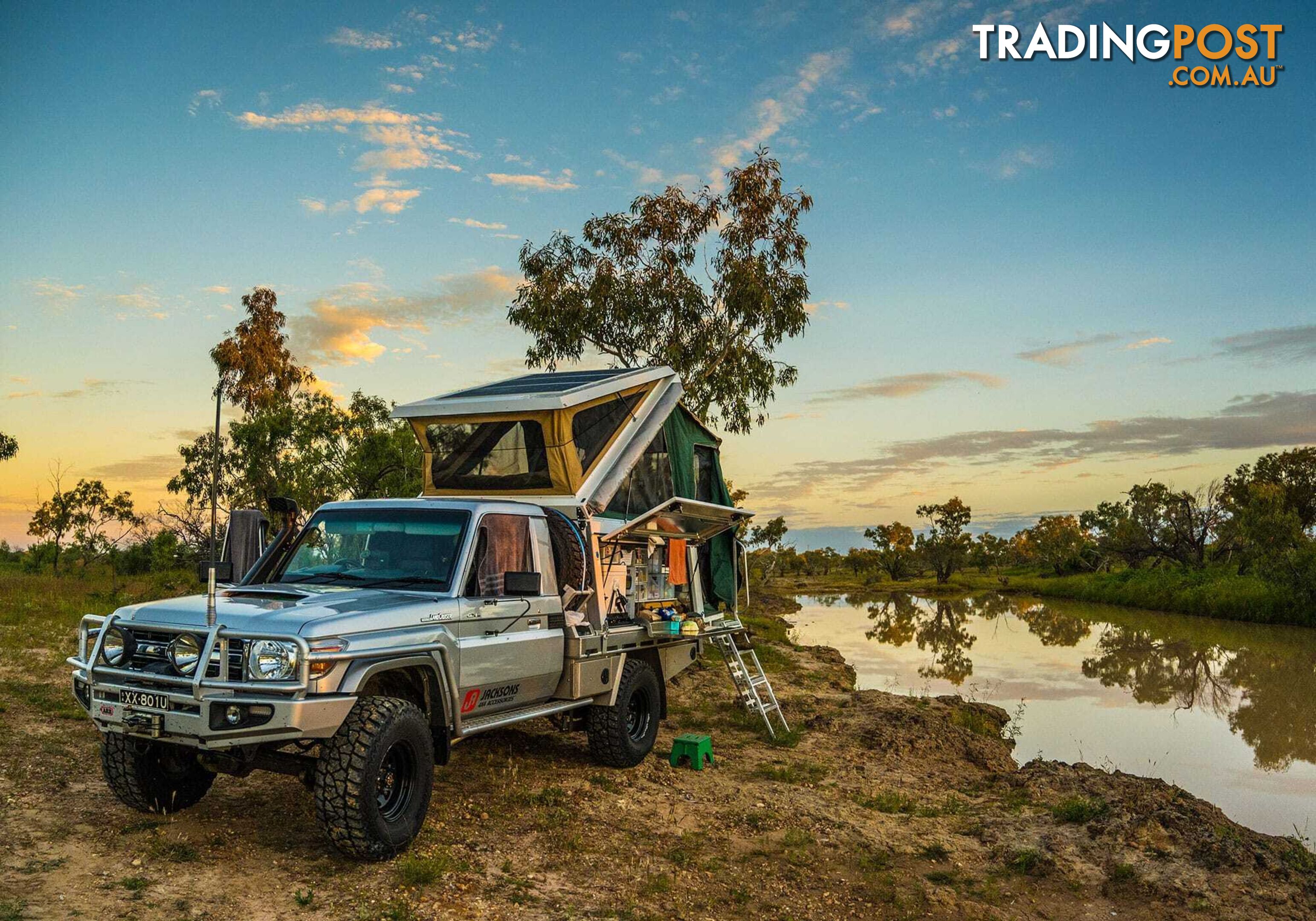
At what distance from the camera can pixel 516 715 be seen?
23.9 feet

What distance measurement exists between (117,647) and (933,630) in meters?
28.6

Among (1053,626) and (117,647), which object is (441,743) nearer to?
(117,647)

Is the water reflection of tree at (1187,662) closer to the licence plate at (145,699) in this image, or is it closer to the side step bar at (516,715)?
the side step bar at (516,715)

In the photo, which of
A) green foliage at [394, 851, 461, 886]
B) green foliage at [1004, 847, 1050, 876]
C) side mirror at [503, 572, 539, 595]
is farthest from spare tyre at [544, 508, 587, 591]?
green foliage at [1004, 847, 1050, 876]

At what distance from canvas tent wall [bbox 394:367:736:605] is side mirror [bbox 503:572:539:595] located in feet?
6.15

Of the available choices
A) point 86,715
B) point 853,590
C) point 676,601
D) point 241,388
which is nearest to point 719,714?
point 676,601

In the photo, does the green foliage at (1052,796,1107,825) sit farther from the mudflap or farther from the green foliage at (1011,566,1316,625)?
the green foliage at (1011,566,1316,625)

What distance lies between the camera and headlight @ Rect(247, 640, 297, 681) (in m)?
5.43

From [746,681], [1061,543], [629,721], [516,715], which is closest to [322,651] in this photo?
[516,715]

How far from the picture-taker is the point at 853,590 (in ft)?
191

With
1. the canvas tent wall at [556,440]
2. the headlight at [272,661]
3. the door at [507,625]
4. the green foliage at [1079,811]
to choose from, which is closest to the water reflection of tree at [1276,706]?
the green foliage at [1079,811]

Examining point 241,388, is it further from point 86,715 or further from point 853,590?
point 853,590

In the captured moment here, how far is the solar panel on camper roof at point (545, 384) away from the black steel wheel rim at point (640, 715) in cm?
314

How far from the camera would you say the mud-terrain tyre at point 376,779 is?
5477 millimetres
